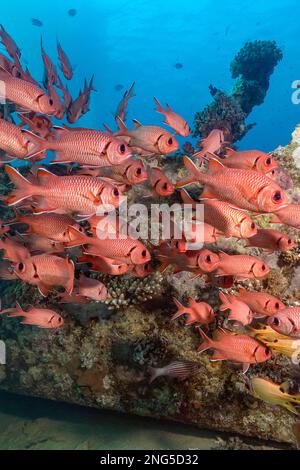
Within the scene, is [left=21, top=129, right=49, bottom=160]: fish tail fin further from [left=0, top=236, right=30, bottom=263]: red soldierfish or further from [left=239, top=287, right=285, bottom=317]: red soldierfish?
[left=239, top=287, right=285, bottom=317]: red soldierfish

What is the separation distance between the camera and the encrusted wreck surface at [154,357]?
435 cm

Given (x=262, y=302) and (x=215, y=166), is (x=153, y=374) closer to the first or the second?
(x=262, y=302)

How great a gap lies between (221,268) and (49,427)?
5067 millimetres

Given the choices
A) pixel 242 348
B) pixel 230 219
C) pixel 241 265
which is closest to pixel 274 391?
pixel 242 348

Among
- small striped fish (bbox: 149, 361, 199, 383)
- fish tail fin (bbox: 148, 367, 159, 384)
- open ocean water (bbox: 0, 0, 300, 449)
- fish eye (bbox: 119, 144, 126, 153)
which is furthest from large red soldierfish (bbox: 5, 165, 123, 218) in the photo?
open ocean water (bbox: 0, 0, 300, 449)

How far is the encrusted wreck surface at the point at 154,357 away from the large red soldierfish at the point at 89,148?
2202 millimetres

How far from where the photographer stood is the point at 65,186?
2.96 metres

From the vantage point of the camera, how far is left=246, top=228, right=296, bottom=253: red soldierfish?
3.60 m

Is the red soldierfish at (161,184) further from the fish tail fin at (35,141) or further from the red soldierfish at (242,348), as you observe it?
the red soldierfish at (242,348)

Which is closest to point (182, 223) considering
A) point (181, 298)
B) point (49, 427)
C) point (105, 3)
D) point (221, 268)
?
point (181, 298)

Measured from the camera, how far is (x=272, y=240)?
3.65 m

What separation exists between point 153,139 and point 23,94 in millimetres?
1571

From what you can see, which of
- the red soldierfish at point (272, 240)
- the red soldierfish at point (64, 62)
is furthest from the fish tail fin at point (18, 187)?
the red soldierfish at point (64, 62)
